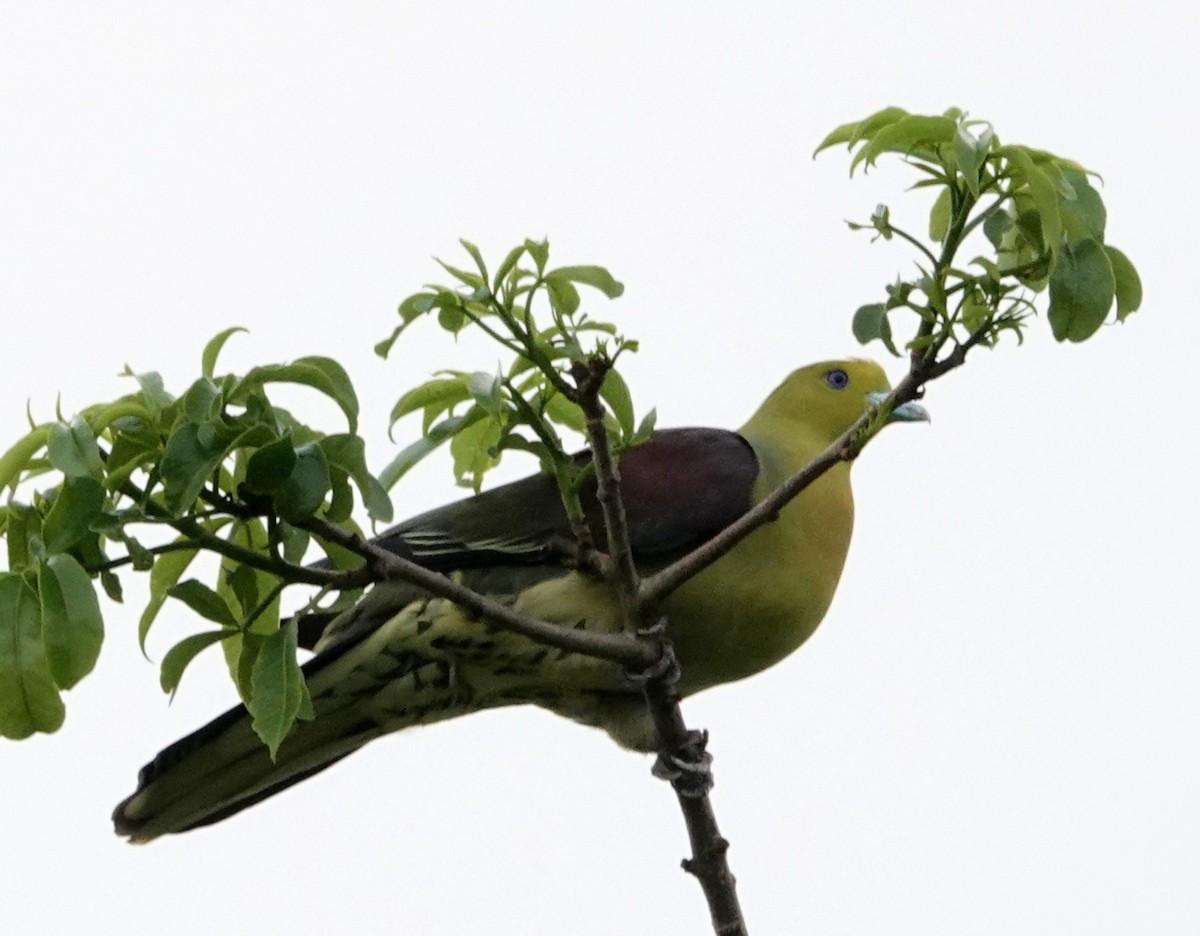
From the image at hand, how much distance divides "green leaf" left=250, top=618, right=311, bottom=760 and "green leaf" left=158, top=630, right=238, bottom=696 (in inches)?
3.5

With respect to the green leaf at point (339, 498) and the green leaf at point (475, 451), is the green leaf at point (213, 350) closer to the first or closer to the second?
the green leaf at point (339, 498)

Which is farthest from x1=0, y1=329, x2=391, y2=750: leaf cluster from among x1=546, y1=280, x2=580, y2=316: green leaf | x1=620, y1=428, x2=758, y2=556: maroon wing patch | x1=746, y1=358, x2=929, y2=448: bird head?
x1=746, y1=358, x2=929, y2=448: bird head

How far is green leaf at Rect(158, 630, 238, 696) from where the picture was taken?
248cm

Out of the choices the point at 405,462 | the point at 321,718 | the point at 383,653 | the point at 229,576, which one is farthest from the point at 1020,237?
the point at 321,718

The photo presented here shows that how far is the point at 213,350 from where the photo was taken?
2.34m

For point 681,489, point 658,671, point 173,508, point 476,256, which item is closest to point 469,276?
point 476,256

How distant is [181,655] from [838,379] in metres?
2.60

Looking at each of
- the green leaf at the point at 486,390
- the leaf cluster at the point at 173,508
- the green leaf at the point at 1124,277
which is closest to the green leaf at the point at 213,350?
the leaf cluster at the point at 173,508

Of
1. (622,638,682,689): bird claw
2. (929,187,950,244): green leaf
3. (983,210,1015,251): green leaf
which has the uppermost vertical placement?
(929,187,950,244): green leaf

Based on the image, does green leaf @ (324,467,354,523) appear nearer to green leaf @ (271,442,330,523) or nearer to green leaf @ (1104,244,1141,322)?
green leaf @ (271,442,330,523)

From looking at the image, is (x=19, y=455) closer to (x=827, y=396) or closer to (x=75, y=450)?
(x=75, y=450)

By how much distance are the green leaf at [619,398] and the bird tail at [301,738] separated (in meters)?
1.29

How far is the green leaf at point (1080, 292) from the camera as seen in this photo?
101 inches

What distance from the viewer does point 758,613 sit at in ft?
13.0
